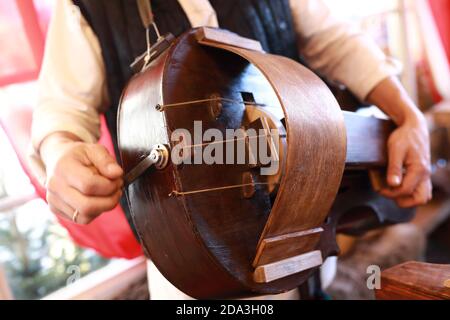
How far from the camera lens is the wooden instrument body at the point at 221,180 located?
1.45 ft

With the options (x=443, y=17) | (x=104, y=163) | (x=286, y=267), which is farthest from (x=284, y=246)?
(x=443, y=17)

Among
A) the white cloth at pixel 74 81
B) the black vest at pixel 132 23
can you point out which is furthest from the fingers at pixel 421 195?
the black vest at pixel 132 23

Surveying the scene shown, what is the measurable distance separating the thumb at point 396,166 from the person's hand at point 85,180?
53 centimetres

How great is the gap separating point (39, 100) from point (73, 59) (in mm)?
103

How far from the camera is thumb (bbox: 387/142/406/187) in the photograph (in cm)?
71

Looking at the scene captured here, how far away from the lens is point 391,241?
1.28m

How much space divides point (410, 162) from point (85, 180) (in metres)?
0.63

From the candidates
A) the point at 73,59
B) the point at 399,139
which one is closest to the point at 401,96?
the point at 399,139

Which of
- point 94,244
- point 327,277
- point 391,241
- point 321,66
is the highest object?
point 321,66

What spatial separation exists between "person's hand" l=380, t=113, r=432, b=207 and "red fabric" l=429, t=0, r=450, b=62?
123cm

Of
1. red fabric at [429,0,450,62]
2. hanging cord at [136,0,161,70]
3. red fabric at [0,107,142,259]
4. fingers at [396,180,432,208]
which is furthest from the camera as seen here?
red fabric at [429,0,450,62]

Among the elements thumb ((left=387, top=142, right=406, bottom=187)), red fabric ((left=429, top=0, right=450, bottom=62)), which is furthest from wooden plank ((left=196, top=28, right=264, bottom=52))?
red fabric ((left=429, top=0, right=450, bottom=62))

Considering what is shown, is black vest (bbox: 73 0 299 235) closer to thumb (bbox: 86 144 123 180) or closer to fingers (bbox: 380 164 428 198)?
thumb (bbox: 86 144 123 180)

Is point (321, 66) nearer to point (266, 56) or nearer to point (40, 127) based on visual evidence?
point (266, 56)
